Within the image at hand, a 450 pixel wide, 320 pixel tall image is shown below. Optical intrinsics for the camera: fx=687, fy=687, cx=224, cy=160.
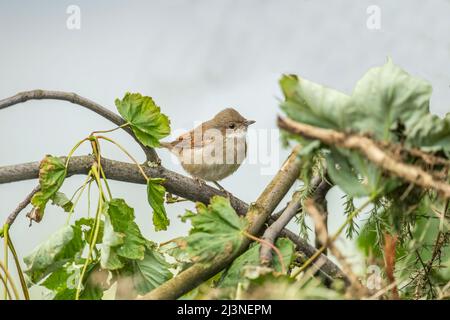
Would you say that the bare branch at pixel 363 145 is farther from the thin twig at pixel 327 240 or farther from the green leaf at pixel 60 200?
the green leaf at pixel 60 200

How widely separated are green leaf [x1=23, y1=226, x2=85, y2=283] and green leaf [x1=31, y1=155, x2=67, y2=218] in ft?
0.19

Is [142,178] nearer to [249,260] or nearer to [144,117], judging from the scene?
[144,117]

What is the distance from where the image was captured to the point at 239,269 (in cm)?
93

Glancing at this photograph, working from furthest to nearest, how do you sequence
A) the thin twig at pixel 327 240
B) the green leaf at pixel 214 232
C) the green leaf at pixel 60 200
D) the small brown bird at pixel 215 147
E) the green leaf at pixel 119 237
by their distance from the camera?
the small brown bird at pixel 215 147 → the green leaf at pixel 60 200 → the green leaf at pixel 119 237 → the green leaf at pixel 214 232 → the thin twig at pixel 327 240

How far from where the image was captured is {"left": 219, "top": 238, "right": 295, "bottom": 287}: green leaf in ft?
3.01

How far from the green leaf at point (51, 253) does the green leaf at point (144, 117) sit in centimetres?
21

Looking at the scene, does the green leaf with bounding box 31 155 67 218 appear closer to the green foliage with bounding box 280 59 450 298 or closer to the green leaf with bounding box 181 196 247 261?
the green leaf with bounding box 181 196 247 261

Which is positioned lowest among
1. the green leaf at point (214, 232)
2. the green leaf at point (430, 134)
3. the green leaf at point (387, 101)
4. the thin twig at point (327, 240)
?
the green leaf at point (214, 232)

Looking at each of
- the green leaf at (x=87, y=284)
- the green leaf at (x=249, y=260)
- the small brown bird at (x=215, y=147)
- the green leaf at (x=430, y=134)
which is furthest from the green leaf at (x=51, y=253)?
the small brown bird at (x=215, y=147)

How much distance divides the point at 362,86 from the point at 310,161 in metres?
0.10

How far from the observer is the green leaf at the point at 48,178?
3.47 ft

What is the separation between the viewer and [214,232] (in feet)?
2.85
